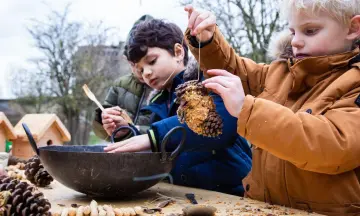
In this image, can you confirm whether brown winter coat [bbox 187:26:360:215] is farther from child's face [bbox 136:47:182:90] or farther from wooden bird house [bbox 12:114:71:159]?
wooden bird house [bbox 12:114:71:159]

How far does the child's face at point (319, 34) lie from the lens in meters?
1.27

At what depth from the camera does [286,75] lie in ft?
4.65

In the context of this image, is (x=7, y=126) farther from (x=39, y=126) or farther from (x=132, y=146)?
(x=132, y=146)

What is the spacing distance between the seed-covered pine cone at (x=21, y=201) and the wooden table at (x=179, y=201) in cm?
19

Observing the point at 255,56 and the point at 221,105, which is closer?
the point at 221,105

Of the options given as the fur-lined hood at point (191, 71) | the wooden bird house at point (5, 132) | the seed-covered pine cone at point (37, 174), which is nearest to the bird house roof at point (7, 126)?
the wooden bird house at point (5, 132)

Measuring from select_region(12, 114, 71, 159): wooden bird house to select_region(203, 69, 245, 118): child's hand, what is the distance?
78.7 inches

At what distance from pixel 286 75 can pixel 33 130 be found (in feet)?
6.69

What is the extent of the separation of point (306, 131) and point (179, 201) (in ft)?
1.38

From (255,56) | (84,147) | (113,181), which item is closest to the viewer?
(113,181)

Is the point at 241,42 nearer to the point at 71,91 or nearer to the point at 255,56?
the point at 255,56

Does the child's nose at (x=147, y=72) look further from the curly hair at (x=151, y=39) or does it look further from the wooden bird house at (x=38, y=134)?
the wooden bird house at (x=38, y=134)

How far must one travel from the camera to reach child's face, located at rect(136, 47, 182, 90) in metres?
1.81

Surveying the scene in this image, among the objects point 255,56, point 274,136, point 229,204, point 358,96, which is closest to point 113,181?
point 229,204
